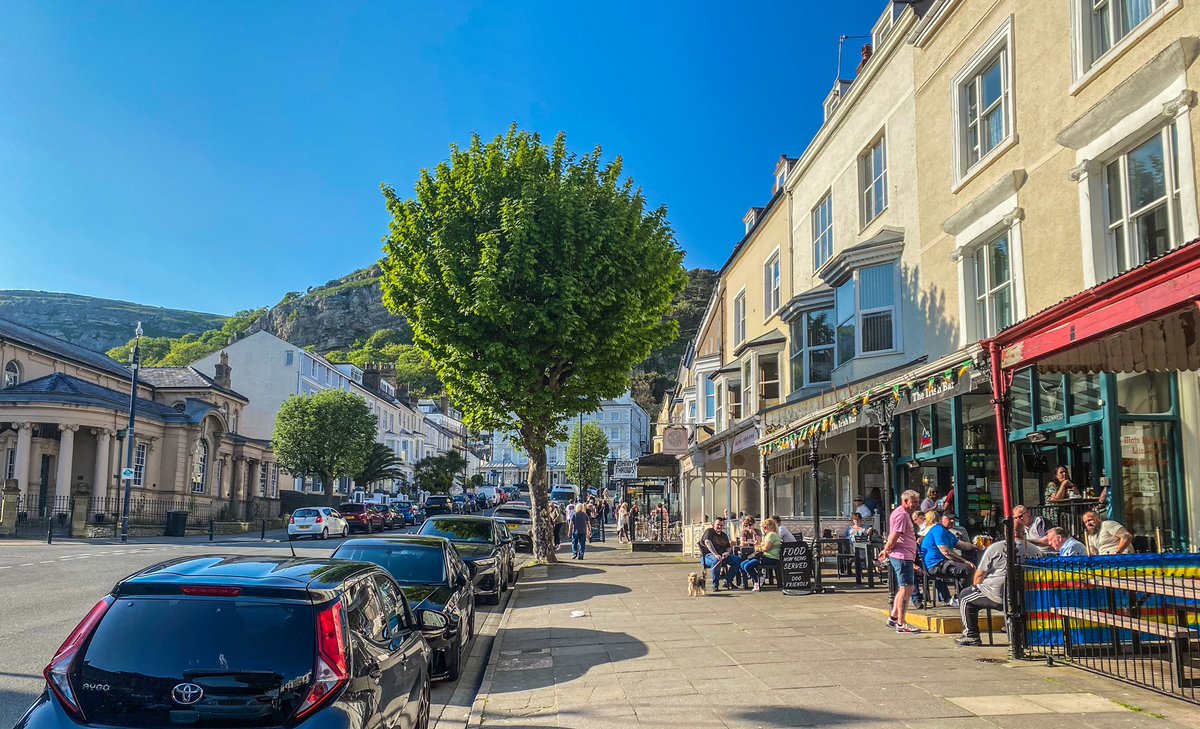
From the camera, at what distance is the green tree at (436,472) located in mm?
77125

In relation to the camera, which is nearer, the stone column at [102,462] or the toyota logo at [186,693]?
the toyota logo at [186,693]

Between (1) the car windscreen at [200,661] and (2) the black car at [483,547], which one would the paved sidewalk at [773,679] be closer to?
(2) the black car at [483,547]

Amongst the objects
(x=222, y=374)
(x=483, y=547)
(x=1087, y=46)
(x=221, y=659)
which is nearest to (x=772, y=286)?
(x=483, y=547)

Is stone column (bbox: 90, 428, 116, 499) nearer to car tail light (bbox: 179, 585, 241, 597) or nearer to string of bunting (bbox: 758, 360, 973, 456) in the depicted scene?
string of bunting (bbox: 758, 360, 973, 456)

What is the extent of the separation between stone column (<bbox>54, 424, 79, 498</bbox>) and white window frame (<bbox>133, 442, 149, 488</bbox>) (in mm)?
5975

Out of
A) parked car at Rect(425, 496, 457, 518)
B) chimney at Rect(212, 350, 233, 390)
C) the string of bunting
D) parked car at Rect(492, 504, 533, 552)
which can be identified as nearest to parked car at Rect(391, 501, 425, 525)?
parked car at Rect(425, 496, 457, 518)

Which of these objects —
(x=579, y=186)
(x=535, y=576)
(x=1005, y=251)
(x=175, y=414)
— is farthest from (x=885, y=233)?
(x=175, y=414)

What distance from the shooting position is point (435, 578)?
1075 cm

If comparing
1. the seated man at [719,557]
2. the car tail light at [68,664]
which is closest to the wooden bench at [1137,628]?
the car tail light at [68,664]

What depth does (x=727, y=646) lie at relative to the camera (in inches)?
408

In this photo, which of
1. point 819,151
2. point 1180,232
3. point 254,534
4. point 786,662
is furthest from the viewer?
point 254,534

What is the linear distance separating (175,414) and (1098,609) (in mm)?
47662

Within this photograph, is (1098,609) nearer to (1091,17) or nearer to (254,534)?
(1091,17)

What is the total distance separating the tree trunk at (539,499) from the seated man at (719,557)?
21.4 feet
